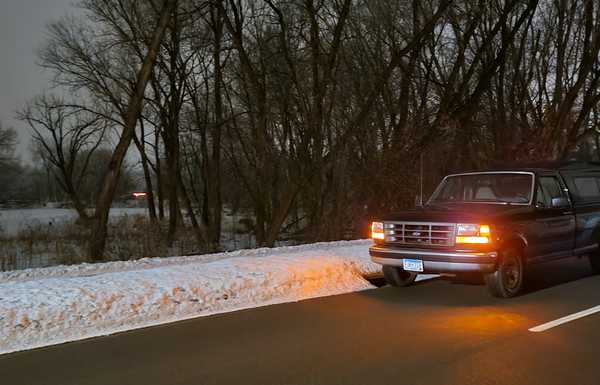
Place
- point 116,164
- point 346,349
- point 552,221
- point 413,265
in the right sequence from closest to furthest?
point 346,349 < point 413,265 < point 552,221 < point 116,164

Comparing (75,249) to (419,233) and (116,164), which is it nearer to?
(116,164)

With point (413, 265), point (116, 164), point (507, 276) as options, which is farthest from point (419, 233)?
point (116, 164)

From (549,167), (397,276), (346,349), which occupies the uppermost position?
(549,167)

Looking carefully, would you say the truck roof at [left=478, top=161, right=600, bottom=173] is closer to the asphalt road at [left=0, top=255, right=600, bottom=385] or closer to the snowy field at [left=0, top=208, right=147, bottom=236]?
the asphalt road at [left=0, top=255, right=600, bottom=385]

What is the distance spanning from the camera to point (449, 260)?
8.71 metres

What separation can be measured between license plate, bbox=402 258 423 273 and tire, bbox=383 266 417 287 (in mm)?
710

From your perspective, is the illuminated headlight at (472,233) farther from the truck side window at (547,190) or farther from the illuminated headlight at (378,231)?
the truck side window at (547,190)

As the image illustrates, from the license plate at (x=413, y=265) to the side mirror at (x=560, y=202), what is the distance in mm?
2466

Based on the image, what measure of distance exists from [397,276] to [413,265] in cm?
101

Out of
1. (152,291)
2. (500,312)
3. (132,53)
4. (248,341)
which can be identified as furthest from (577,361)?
(132,53)

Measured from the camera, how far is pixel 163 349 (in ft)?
20.6

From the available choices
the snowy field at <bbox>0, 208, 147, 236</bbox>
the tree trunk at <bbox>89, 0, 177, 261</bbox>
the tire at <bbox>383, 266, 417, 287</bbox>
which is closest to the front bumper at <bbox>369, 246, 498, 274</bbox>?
the tire at <bbox>383, 266, 417, 287</bbox>

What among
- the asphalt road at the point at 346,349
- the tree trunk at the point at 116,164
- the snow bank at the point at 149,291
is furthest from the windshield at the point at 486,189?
the tree trunk at the point at 116,164

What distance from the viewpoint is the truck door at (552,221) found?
9.52 m
